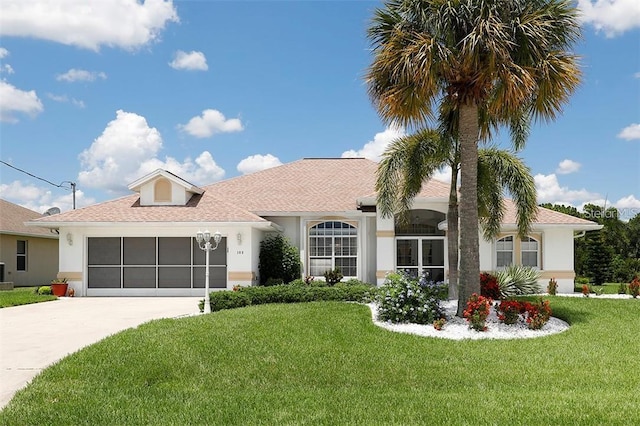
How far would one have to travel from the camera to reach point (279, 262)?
2344cm

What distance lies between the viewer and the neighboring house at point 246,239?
22.2 meters

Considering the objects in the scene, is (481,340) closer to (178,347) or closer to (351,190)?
(178,347)

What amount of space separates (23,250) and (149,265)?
11878mm

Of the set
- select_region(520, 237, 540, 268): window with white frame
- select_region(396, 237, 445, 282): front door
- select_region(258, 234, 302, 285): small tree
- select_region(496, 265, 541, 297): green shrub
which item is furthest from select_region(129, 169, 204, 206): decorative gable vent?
select_region(520, 237, 540, 268): window with white frame

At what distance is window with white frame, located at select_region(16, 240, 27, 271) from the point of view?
30331mm

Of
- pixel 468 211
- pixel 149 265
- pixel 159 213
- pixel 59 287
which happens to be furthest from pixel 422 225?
pixel 59 287

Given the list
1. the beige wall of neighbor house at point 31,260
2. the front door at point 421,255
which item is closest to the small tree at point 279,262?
the front door at point 421,255

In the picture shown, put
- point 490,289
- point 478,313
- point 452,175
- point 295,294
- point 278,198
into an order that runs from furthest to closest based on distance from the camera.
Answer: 1. point 278,198
2. point 452,175
3. point 295,294
4. point 490,289
5. point 478,313

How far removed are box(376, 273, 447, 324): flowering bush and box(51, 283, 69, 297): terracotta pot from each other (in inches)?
557

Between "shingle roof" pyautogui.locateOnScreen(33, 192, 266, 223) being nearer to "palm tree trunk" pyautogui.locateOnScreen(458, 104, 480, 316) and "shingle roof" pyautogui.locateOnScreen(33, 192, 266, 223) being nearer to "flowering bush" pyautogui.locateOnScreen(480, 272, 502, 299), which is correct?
"flowering bush" pyautogui.locateOnScreen(480, 272, 502, 299)

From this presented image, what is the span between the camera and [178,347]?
409 inches

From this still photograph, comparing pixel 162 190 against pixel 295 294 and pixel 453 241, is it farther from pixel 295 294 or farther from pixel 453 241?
pixel 453 241

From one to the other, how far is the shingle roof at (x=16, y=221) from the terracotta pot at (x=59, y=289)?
7483mm

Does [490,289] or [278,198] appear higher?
[278,198]
